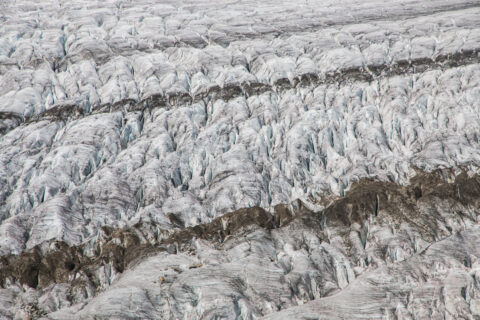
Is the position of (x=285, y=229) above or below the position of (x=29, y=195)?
below

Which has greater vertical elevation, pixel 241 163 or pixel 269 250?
pixel 241 163

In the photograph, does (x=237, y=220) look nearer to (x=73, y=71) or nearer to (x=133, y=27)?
(x=73, y=71)

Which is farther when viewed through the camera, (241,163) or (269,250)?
(241,163)

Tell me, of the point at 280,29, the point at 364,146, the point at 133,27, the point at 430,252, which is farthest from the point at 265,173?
the point at 133,27

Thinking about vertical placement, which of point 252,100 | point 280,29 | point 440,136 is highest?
point 280,29

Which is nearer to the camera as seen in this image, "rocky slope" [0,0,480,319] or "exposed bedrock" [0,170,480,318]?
"exposed bedrock" [0,170,480,318]

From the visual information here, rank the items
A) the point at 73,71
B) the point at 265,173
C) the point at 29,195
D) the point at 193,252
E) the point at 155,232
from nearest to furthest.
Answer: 1. the point at 193,252
2. the point at 155,232
3. the point at 29,195
4. the point at 265,173
5. the point at 73,71

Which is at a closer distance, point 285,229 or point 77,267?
point 77,267

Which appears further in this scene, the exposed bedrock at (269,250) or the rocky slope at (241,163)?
the rocky slope at (241,163)
